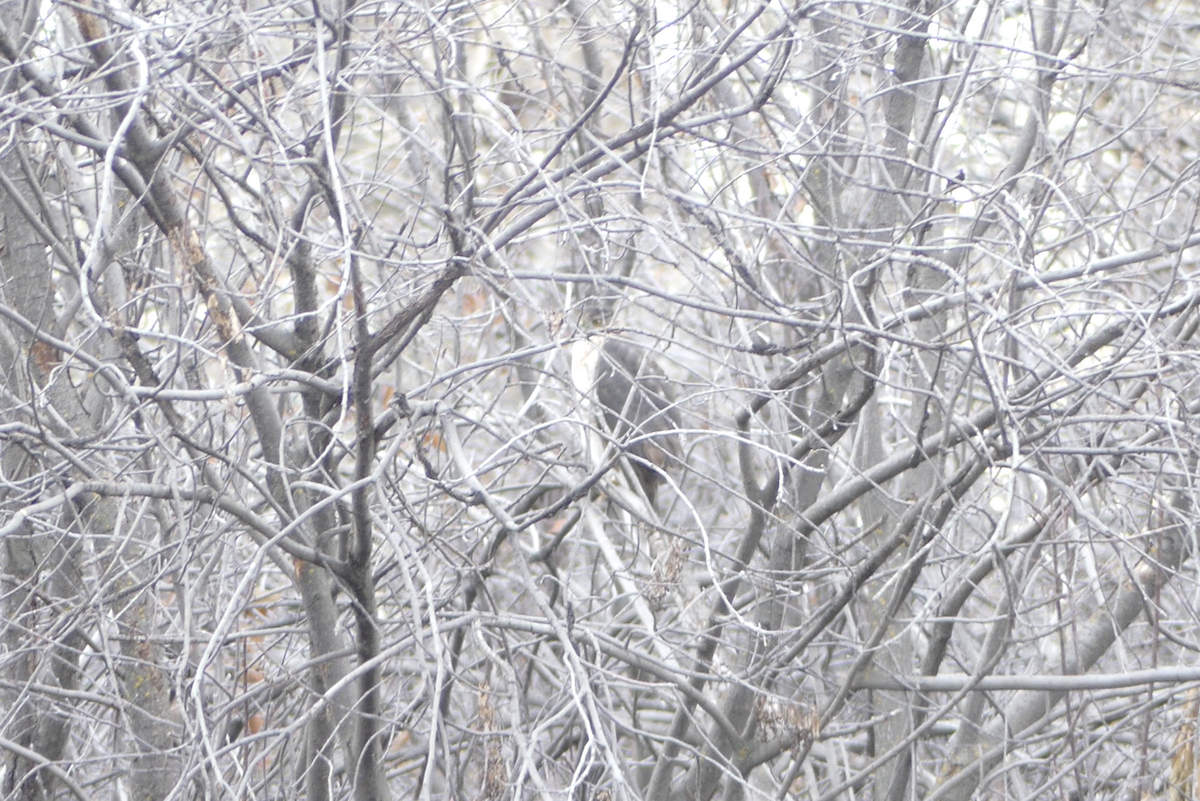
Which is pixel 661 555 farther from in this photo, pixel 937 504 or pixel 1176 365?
pixel 1176 365

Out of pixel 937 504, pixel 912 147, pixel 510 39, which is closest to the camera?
pixel 937 504

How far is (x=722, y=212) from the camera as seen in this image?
249 centimetres

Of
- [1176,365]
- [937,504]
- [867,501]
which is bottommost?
[867,501]

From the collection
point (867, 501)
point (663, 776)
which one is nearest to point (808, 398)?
point (867, 501)

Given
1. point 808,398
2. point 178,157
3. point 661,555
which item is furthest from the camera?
point 808,398

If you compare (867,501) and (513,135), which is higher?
(513,135)

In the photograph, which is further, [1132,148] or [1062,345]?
[1132,148]

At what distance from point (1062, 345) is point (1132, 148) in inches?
97.6

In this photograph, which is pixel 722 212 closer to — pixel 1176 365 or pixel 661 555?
pixel 661 555

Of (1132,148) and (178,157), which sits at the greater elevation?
(178,157)

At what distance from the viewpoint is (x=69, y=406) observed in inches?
146

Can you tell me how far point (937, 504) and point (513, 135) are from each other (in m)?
1.39

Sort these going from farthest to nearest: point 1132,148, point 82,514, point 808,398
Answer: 1. point 1132,148
2. point 808,398
3. point 82,514

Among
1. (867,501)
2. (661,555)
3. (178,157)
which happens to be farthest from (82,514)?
(867,501)
